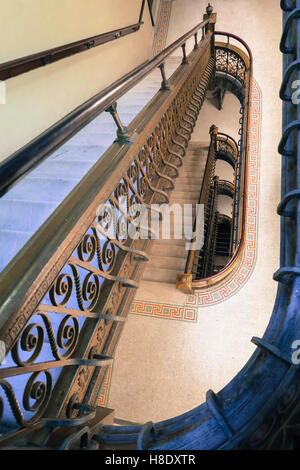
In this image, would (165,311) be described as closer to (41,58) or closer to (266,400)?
(41,58)

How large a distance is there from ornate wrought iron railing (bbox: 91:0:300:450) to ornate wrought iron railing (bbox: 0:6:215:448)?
1.21ft

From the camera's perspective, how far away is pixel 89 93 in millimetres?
4281

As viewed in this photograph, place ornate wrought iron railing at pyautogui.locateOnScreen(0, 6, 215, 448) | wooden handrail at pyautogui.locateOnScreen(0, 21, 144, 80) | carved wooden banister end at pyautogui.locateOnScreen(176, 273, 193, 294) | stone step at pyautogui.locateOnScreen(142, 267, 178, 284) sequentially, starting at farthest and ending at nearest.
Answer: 1. stone step at pyautogui.locateOnScreen(142, 267, 178, 284)
2. carved wooden banister end at pyautogui.locateOnScreen(176, 273, 193, 294)
3. wooden handrail at pyautogui.locateOnScreen(0, 21, 144, 80)
4. ornate wrought iron railing at pyautogui.locateOnScreen(0, 6, 215, 448)

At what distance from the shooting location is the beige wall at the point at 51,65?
270 centimetres

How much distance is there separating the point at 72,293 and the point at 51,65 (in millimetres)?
2876

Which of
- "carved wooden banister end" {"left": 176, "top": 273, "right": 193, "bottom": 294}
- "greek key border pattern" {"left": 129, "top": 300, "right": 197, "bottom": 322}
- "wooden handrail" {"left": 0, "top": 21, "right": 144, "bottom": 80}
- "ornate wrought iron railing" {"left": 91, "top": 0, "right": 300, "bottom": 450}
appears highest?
"wooden handrail" {"left": 0, "top": 21, "right": 144, "bottom": 80}

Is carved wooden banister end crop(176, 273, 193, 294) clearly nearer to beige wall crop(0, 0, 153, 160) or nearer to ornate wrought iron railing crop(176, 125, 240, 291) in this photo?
ornate wrought iron railing crop(176, 125, 240, 291)

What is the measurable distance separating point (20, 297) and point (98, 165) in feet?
2.83

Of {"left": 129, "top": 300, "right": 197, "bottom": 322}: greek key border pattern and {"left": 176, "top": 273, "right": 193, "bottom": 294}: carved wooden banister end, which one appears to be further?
{"left": 129, "top": 300, "right": 197, "bottom": 322}: greek key border pattern

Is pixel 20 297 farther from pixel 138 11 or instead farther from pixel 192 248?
pixel 138 11

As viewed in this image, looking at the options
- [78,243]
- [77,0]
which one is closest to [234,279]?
[78,243]

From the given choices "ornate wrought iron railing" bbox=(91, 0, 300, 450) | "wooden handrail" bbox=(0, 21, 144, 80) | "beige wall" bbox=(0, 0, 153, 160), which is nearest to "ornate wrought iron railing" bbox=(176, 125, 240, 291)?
"beige wall" bbox=(0, 0, 153, 160)

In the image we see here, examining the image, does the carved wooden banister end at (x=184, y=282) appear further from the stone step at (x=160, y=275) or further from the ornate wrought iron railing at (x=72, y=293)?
the ornate wrought iron railing at (x=72, y=293)

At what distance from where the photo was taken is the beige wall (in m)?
2.70
